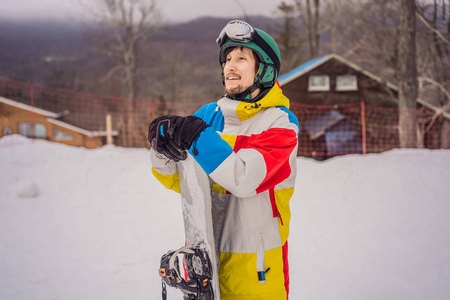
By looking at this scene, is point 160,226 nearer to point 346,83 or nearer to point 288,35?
point 346,83

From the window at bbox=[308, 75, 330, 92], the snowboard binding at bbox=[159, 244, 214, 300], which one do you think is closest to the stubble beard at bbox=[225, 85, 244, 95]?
the snowboard binding at bbox=[159, 244, 214, 300]

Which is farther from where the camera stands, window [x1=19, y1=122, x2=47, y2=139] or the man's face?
window [x1=19, y1=122, x2=47, y2=139]

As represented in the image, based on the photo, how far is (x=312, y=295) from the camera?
3.85 meters

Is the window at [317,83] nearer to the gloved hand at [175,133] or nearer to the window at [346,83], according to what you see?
the window at [346,83]

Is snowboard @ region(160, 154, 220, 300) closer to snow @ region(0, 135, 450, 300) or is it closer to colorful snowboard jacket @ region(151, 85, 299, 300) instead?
colorful snowboard jacket @ region(151, 85, 299, 300)

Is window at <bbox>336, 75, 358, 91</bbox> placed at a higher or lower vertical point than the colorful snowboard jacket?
higher

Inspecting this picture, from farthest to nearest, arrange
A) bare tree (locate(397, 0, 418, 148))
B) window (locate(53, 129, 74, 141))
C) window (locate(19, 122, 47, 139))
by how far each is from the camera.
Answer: window (locate(53, 129, 74, 141))
window (locate(19, 122, 47, 139))
bare tree (locate(397, 0, 418, 148))

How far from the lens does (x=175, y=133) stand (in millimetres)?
1282

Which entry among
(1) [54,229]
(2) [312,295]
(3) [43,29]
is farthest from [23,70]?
(3) [43,29]

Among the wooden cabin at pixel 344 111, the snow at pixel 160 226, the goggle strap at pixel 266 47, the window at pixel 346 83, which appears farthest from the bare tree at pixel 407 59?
the goggle strap at pixel 266 47

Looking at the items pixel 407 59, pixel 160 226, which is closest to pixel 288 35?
pixel 407 59

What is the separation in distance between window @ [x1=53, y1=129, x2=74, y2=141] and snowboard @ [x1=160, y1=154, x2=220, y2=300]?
3238 cm

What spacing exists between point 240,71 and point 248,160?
56 cm

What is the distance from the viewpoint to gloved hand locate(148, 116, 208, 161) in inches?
49.7
